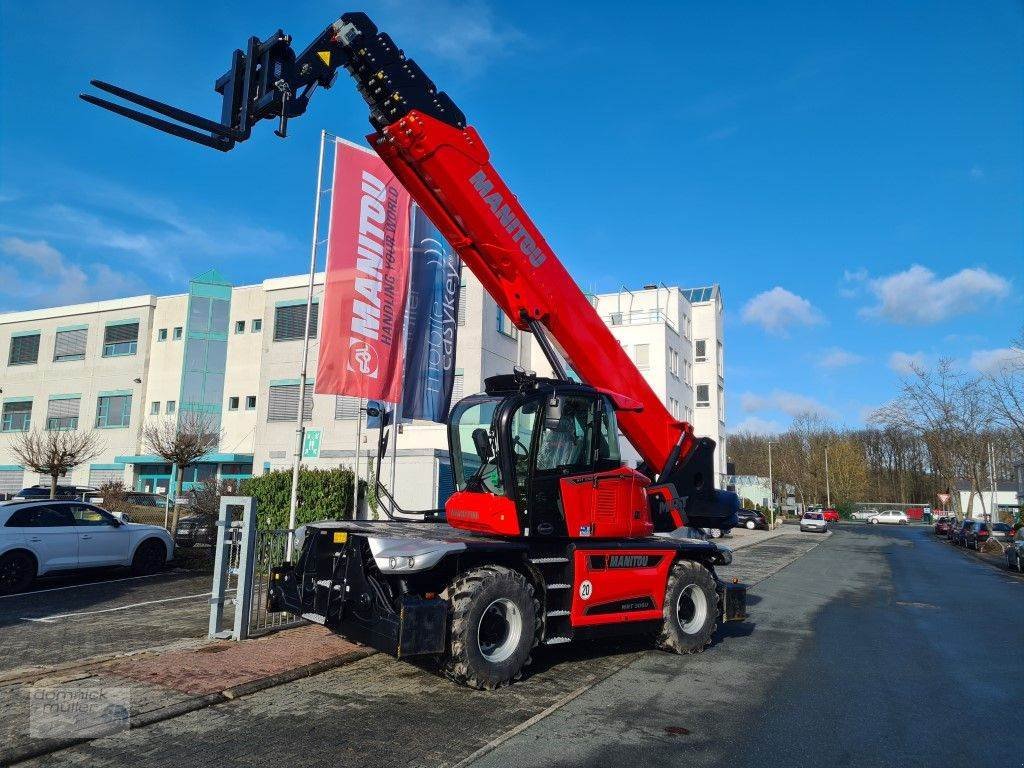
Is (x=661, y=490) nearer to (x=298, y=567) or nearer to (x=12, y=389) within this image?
(x=298, y=567)

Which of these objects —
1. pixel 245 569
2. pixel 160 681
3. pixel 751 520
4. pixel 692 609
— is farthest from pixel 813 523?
pixel 160 681

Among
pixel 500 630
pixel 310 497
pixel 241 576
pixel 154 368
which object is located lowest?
pixel 500 630

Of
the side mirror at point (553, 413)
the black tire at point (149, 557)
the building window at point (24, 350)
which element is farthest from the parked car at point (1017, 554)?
the building window at point (24, 350)

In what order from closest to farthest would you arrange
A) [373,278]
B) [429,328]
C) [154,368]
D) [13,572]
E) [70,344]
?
[373,278] → [13,572] → [429,328] → [154,368] → [70,344]

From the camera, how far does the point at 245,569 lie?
7.74 metres

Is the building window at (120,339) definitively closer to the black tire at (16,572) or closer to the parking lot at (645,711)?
the black tire at (16,572)

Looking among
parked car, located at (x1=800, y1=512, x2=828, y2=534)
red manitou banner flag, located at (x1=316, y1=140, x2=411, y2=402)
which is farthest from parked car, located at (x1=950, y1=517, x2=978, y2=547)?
red manitou banner flag, located at (x1=316, y1=140, x2=411, y2=402)

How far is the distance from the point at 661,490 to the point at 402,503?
7309mm

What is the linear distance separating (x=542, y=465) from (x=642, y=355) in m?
31.2

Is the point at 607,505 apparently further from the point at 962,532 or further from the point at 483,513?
the point at 962,532

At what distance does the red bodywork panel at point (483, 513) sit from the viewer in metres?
6.82

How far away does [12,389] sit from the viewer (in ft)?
137

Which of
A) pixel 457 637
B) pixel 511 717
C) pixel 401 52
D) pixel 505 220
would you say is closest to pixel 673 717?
pixel 511 717

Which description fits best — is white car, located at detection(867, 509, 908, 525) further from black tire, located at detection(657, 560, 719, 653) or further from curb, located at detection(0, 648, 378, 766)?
curb, located at detection(0, 648, 378, 766)
